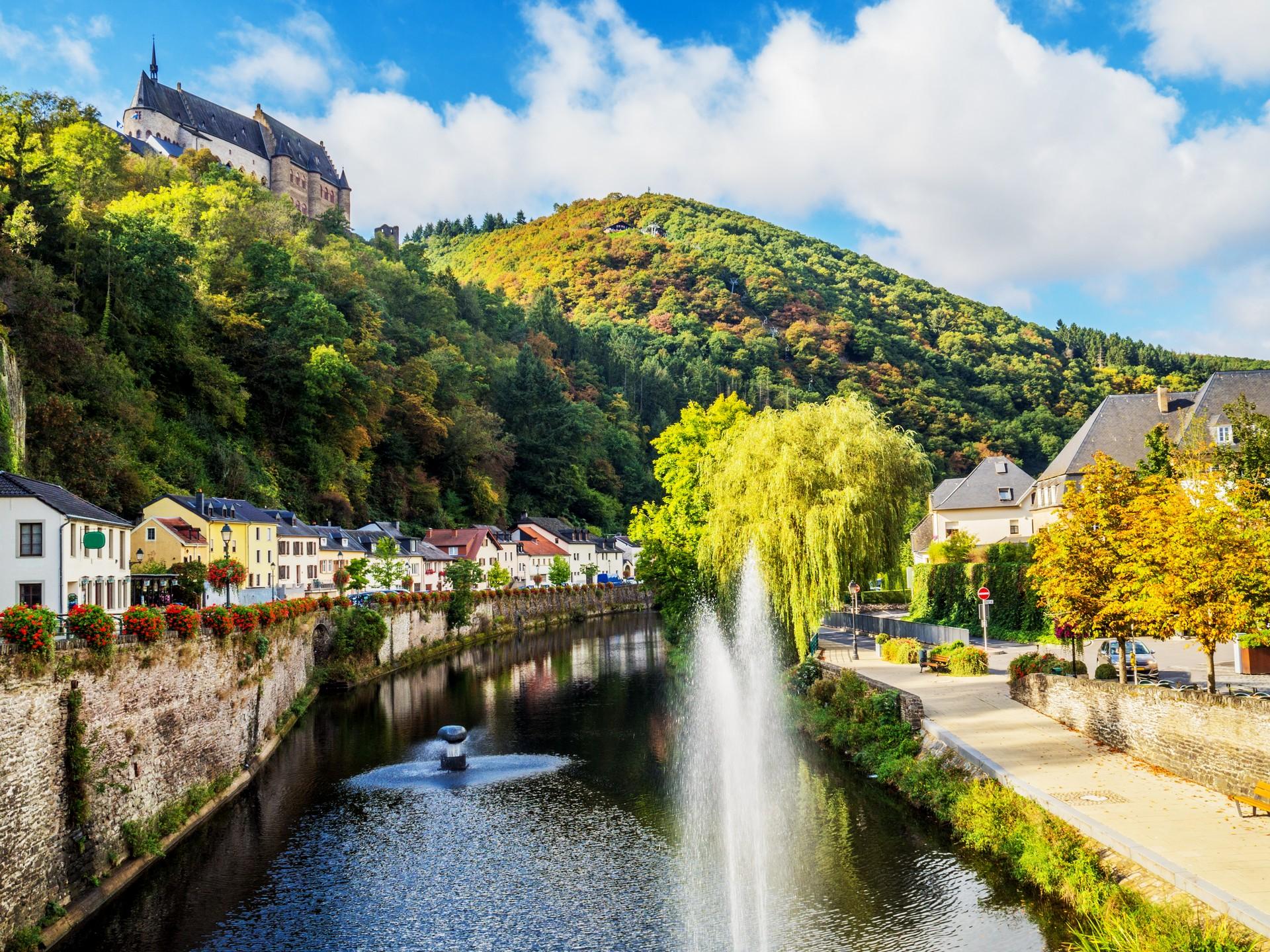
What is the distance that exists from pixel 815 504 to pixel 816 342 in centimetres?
11541

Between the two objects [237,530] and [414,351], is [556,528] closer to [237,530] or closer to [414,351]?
[414,351]

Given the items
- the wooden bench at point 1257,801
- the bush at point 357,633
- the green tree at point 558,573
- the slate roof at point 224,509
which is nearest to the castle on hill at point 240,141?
the green tree at point 558,573

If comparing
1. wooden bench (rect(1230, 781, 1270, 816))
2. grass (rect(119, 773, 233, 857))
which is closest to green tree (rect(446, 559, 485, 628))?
grass (rect(119, 773, 233, 857))

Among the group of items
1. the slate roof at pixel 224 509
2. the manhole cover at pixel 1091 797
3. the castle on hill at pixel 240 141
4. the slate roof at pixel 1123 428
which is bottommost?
the manhole cover at pixel 1091 797

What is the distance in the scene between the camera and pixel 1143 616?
19391 millimetres

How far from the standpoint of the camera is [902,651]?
36.9 meters

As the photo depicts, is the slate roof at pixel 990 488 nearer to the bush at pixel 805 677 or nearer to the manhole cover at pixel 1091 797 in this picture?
the bush at pixel 805 677

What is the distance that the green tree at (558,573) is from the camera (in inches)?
3772

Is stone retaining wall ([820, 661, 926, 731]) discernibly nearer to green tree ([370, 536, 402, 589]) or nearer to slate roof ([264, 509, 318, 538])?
slate roof ([264, 509, 318, 538])

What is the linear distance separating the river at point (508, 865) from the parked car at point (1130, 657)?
9553 millimetres

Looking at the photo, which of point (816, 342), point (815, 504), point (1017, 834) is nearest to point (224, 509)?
point (815, 504)

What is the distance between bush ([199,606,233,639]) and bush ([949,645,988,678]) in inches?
908

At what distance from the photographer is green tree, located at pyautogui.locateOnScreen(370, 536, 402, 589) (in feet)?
210

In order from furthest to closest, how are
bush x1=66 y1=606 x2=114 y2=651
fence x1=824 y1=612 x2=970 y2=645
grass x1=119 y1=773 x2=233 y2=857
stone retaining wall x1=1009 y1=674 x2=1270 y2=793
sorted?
fence x1=824 y1=612 x2=970 y2=645, grass x1=119 y1=773 x2=233 y2=857, bush x1=66 y1=606 x2=114 y2=651, stone retaining wall x1=1009 y1=674 x2=1270 y2=793
